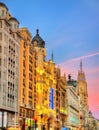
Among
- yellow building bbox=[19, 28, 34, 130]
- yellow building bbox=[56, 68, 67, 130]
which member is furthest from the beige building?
yellow building bbox=[56, 68, 67, 130]

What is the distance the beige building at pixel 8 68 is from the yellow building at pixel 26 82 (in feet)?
16.0

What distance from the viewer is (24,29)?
124m

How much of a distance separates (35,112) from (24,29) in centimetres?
3151

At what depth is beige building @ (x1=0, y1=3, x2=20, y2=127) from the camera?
98.5 meters

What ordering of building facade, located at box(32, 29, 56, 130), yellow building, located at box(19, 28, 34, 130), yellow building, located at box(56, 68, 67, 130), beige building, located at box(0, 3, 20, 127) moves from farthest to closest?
1. yellow building, located at box(56, 68, 67, 130)
2. building facade, located at box(32, 29, 56, 130)
3. yellow building, located at box(19, 28, 34, 130)
4. beige building, located at box(0, 3, 20, 127)

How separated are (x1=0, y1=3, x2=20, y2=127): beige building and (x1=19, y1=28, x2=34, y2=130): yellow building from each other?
16.0 ft

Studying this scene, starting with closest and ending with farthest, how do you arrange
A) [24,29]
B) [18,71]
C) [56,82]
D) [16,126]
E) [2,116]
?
1. [2,116]
2. [16,126]
3. [18,71]
4. [24,29]
5. [56,82]

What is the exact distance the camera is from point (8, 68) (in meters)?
104

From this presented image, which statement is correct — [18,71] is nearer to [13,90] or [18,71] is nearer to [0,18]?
[13,90]

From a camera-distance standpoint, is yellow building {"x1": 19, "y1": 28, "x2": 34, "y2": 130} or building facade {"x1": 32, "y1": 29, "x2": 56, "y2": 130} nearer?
yellow building {"x1": 19, "y1": 28, "x2": 34, "y2": 130}

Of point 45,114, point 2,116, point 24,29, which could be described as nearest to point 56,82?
point 45,114

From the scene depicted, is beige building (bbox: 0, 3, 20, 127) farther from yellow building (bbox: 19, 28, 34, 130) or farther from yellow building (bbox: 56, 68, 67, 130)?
yellow building (bbox: 56, 68, 67, 130)

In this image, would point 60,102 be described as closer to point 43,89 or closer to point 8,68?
point 43,89

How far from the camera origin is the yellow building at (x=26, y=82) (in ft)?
376
